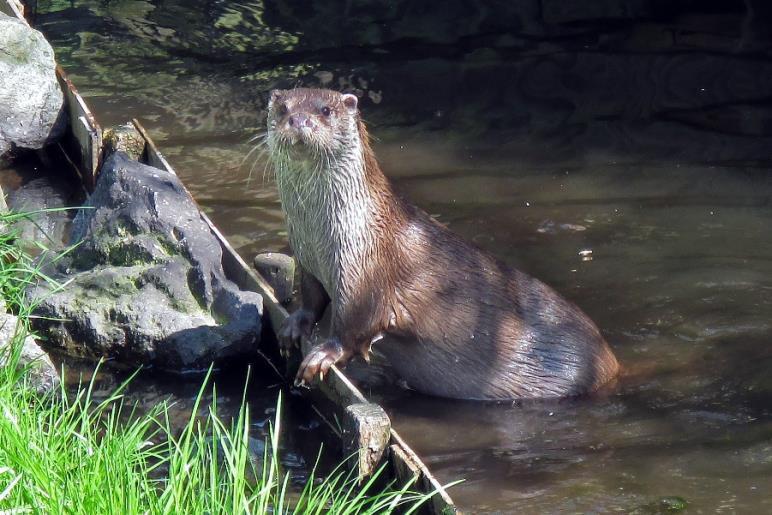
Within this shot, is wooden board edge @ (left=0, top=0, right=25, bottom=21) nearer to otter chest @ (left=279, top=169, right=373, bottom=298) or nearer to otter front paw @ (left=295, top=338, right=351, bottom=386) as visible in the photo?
otter chest @ (left=279, top=169, right=373, bottom=298)

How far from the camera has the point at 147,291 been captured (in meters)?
4.19

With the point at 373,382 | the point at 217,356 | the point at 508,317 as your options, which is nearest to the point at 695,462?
the point at 508,317

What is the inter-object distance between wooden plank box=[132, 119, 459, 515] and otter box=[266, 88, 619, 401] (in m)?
0.10

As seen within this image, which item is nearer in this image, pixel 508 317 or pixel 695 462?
pixel 695 462

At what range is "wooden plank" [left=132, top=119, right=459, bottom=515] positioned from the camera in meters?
2.88

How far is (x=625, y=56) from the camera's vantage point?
7523 millimetres

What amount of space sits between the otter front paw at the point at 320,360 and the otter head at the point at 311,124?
0.62 metres

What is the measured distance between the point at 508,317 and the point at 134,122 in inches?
90.9

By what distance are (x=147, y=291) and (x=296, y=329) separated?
63cm

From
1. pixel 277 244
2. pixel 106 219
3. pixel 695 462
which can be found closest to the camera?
pixel 695 462

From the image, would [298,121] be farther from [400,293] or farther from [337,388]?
[337,388]

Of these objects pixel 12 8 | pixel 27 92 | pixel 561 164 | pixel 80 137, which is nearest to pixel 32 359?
pixel 80 137

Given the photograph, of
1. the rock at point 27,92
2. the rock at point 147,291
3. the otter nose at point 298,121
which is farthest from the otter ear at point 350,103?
the rock at point 27,92

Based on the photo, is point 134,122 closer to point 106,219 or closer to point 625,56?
point 106,219
